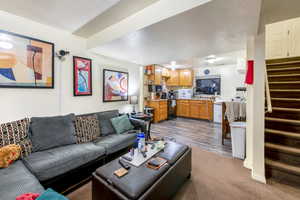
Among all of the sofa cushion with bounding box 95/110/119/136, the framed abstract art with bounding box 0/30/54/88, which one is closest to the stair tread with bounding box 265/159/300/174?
the sofa cushion with bounding box 95/110/119/136

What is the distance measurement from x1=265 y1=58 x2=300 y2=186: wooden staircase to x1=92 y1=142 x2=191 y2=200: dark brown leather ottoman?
5.43 ft

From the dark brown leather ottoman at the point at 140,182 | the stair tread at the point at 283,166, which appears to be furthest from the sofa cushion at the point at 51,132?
the stair tread at the point at 283,166

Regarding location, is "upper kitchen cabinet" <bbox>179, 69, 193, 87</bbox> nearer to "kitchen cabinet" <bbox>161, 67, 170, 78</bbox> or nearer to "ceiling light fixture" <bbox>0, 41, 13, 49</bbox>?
"kitchen cabinet" <bbox>161, 67, 170, 78</bbox>

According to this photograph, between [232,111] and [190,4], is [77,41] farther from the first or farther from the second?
[232,111]

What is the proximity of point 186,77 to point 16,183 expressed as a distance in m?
6.19

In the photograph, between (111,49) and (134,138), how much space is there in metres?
2.03

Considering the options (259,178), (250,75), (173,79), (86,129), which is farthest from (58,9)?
(173,79)

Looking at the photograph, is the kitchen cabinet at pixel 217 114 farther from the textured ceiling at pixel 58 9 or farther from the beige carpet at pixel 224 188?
the textured ceiling at pixel 58 9

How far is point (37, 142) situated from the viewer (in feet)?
5.87

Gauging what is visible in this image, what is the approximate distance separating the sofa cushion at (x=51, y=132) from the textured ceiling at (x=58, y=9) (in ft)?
5.18

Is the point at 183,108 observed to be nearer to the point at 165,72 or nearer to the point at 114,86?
the point at 165,72

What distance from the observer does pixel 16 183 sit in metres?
Answer: 1.16

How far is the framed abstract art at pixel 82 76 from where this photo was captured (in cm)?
268

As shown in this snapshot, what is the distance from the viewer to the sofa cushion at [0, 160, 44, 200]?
3.43 feet
